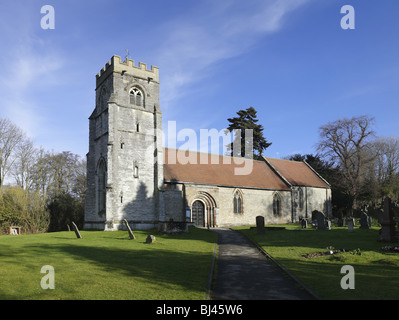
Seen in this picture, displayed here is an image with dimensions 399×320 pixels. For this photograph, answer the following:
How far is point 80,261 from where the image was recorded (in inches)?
460

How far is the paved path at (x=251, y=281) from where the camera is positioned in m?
7.42

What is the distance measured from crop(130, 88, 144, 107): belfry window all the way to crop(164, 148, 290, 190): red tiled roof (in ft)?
19.1

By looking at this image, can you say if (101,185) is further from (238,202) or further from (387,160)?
(387,160)

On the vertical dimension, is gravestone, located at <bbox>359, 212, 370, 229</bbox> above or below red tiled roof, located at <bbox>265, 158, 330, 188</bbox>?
below

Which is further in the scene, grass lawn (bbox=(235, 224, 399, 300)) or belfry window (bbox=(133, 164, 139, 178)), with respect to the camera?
belfry window (bbox=(133, 164, 139, 178))

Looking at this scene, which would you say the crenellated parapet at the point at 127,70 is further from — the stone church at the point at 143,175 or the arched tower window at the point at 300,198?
the arched tower window at the point at 300,198

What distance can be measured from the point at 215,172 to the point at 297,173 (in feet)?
44.8

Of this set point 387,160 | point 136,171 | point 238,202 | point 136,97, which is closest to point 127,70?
point 136,97

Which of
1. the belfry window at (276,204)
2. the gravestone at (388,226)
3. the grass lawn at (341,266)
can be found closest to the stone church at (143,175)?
the belfry window at (276,204)

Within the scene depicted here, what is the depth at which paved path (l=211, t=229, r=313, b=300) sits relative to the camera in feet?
24.3

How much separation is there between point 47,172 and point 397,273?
142 feet

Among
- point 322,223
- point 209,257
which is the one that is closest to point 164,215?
point 322,223

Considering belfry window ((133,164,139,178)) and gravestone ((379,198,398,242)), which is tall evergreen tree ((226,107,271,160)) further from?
gravestone ((379,198,398,242))

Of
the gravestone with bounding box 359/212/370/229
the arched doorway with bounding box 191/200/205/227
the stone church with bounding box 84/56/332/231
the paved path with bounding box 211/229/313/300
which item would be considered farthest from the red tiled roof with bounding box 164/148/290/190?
the paved path with bounding box 211/229/313/300
